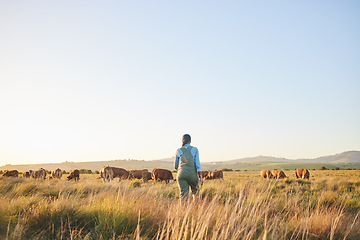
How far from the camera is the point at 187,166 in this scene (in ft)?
23.1

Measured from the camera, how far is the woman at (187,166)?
7.00 metres

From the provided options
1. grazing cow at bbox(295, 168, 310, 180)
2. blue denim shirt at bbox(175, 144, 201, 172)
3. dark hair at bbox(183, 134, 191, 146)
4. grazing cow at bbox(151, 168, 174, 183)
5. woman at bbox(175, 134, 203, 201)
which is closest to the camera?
woman at bbox(175, 134, 203, 201)

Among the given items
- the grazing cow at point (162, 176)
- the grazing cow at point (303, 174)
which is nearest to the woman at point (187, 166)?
the grazing cow at point (162, 176)

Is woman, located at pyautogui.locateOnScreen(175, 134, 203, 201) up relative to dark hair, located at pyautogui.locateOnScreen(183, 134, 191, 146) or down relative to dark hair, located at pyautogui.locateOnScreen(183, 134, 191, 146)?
down

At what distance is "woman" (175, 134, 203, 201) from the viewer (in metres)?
7.00

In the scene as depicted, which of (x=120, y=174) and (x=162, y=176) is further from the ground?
(x=120, y=174)

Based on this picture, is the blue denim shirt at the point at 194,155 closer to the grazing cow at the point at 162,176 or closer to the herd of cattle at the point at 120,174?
the herd of cattle at the point at 120,174

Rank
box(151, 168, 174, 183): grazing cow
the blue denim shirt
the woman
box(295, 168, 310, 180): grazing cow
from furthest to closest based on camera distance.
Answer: box(295, 168, 310, 180): grazing cow
box(151, 168, 174, 183): grazing cow
the blue denim shirt
the woman

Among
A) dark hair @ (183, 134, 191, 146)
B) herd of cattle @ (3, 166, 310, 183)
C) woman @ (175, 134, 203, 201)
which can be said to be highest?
dark hair @ (183, 134, 191, 146)

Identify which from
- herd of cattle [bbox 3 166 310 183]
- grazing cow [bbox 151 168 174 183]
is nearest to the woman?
herd of cattle [bbox 3 166 310 183]

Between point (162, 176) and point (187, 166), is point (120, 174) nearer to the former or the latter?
point (162, 176)

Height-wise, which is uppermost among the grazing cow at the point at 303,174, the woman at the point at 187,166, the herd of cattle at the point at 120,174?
the woman at the point at 187,166

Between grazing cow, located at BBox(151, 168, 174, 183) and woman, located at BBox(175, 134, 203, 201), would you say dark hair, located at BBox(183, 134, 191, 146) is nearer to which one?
woman, located at BBox(175, 134, 203, 201)

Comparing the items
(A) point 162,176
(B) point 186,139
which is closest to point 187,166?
(B) point 186,139
